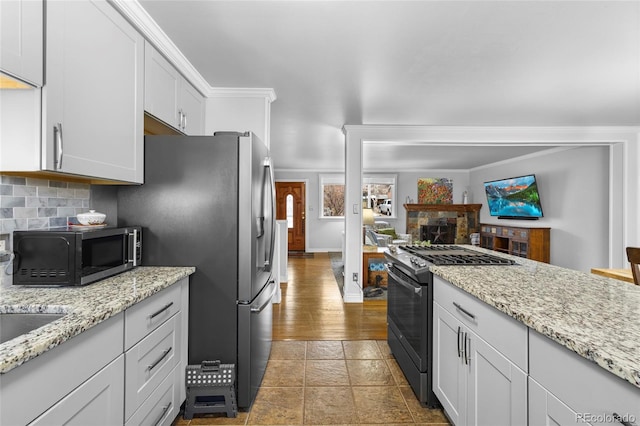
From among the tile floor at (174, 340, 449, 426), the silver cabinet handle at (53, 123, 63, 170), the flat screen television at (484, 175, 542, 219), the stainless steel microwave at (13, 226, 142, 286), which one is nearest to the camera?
the silver cabinet handle at (53, 123, 63, 170)

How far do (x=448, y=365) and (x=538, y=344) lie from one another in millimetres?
753

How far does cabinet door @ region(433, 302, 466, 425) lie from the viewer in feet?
5.05

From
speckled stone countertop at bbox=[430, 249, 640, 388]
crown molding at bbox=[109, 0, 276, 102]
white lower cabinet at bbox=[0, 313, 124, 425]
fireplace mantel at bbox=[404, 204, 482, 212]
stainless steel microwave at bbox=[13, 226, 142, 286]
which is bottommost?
white lower cabinet at bbox=[0, 313, 124, 425]

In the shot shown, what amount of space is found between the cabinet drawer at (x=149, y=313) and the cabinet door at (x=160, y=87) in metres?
1.15

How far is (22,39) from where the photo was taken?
1110 mm

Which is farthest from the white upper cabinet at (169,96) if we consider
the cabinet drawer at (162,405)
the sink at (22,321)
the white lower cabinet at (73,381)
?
the cabinet drawer at (162,405)

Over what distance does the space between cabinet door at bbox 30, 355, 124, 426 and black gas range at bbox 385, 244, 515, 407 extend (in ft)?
5.15

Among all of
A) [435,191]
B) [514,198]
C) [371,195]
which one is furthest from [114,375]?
[435,191]

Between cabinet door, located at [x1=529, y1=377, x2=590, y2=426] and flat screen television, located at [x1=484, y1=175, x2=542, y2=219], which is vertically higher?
flat screen television, located at [x1=484, y1=175, x2=542, y2=219]

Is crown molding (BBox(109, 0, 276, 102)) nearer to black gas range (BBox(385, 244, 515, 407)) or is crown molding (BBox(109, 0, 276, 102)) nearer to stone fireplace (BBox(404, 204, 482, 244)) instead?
black gas range (BBox(385, 244, 515, 407))

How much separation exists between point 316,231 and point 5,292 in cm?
790

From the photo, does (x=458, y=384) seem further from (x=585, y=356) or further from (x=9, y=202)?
(x=9, y=202)

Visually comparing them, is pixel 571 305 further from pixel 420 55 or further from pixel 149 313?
pixel 420 55

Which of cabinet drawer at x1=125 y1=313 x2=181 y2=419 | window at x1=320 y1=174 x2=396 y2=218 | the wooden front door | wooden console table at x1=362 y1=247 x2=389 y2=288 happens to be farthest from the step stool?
window at x1=320 y1=174 x2=396 y2=218
